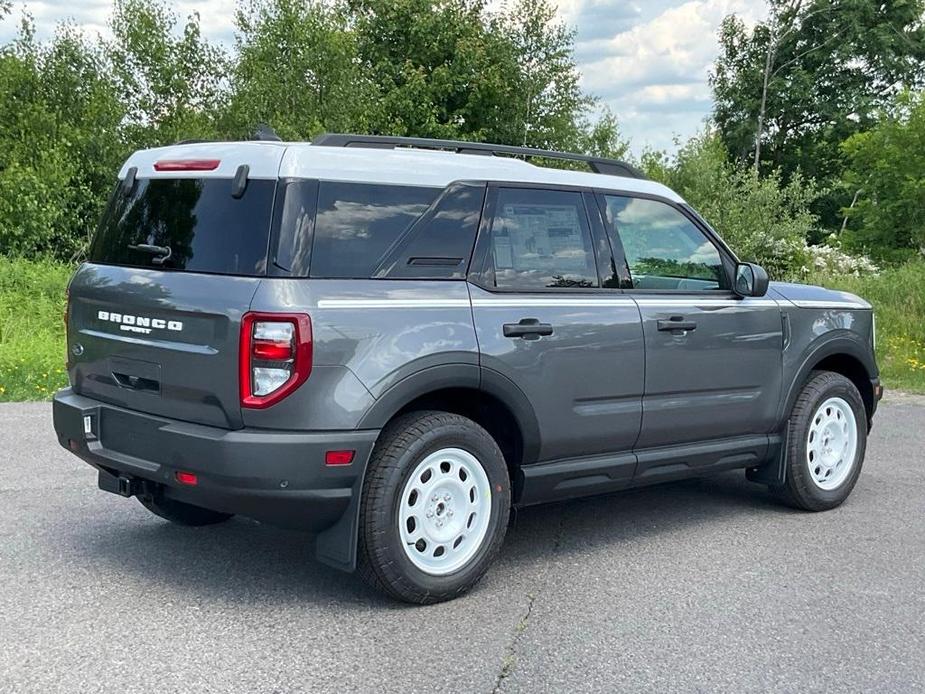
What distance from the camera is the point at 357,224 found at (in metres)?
4.33

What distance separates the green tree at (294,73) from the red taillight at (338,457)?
2092 centimetres

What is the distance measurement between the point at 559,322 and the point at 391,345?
954mm

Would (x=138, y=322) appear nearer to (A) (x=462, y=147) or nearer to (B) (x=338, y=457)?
(B) (x=338, y=457)

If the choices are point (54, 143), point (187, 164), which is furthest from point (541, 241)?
point (54, 143)

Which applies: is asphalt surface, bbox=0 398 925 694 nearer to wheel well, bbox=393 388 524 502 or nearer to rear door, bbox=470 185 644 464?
wheel well, bbox=393 388 524 502

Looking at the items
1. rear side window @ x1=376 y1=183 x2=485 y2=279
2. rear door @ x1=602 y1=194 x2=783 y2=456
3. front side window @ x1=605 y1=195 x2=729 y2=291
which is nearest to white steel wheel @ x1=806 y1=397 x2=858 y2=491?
rear door @ x1=602 y1=194 x2=783 y2=456

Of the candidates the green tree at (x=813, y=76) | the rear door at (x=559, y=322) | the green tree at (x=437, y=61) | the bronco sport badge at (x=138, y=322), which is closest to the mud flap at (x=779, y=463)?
the rear door at (x=559, y=322)

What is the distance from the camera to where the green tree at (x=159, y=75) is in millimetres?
24844

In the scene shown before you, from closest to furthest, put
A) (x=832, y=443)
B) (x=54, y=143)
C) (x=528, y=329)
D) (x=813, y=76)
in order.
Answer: (x=528, y=329)
(x=832, y=443)
(x=54, y=143)
(x=813, y=76)

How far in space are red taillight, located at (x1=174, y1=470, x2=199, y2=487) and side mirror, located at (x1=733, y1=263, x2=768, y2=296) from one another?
3.16m

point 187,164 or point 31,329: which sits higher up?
point 187,164

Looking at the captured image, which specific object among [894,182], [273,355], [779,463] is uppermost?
[894,182]

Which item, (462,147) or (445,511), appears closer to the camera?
(445,511)

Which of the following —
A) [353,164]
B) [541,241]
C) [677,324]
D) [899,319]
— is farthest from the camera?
[899,319]
